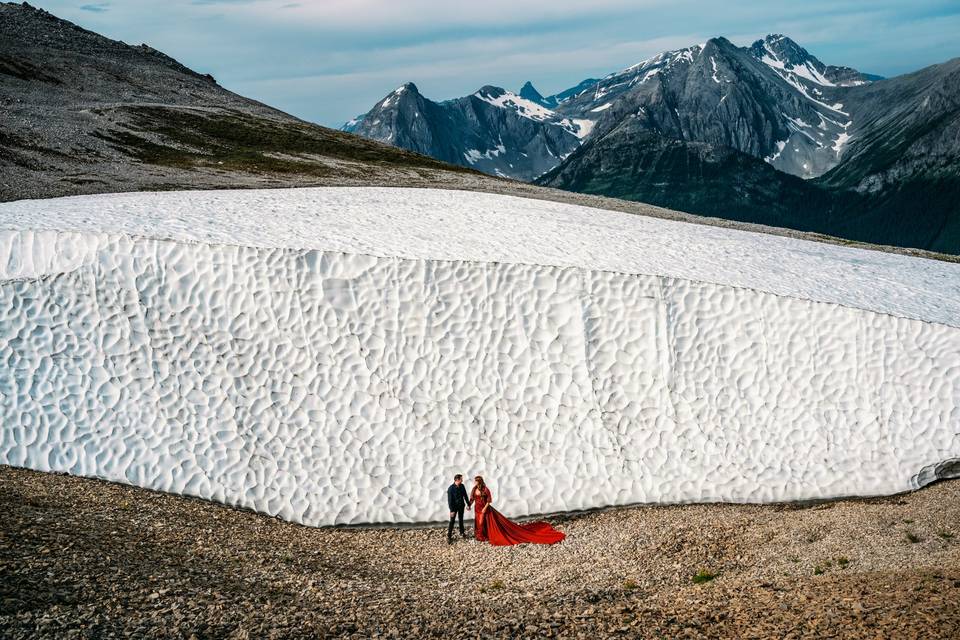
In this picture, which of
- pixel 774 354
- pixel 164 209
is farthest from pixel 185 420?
pixel 774 354

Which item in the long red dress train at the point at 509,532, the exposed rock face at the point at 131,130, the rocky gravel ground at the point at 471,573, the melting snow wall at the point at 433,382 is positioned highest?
the exposed rock face at the point at 131,130

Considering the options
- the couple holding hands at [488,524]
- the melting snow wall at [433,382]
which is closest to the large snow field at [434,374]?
the melting snow wall at [433,382]

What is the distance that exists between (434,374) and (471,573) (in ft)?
25.0

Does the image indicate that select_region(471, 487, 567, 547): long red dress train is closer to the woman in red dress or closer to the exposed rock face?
the woman in red dress

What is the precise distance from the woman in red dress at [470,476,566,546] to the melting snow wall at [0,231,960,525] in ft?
5.28

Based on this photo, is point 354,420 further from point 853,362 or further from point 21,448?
point 853,362

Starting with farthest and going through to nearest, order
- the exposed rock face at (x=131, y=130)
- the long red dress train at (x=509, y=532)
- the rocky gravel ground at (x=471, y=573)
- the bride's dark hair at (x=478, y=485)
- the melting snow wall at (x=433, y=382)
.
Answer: the exposed rock face at (x=131, y=130) < the melting snow wall at (x=433, y=382) < the bride's dark hair at (x=478, y=485) < the long red dress train at (x=509, y=532) < the rocky gravel ground at (x=471, y=573)

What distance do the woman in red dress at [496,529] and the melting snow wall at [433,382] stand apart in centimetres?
161

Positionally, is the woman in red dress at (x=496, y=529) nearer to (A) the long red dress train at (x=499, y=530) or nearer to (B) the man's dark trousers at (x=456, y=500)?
(A) the long red dress train at (x=499, y=530)

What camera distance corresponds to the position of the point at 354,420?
2120 centimetres

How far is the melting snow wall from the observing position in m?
20.1

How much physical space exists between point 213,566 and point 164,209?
18.2m

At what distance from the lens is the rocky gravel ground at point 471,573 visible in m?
12.0

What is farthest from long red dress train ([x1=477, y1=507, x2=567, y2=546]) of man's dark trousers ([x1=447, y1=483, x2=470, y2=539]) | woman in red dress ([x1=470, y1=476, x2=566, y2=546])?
man's dark trousers ([x1=447, y1=483, x2=470, y2=539])
